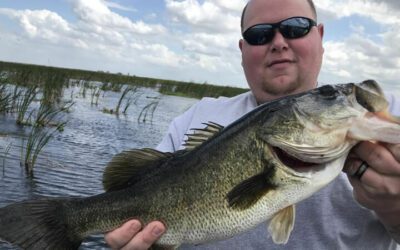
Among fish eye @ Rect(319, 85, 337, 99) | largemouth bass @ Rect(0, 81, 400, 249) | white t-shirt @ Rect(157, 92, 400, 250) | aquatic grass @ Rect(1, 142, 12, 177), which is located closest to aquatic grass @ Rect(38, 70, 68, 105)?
aquatic grass @ Rect(1, 142, 12, 177)

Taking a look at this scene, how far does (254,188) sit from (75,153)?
10.4m

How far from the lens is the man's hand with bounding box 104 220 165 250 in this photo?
2844 millimetres

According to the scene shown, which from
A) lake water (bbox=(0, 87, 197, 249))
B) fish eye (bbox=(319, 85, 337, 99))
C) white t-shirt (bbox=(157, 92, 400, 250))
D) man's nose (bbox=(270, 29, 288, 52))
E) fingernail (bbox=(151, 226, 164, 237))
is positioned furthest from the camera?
lake water (bbox=(0, 87, 197, 249))

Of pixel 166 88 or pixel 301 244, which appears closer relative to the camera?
pixel 301 244

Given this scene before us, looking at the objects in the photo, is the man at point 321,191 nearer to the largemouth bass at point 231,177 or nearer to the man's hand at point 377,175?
the man's hand at point 377,175

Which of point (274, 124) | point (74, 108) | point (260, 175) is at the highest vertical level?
point (274, 124)

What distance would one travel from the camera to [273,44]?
12.5 feet

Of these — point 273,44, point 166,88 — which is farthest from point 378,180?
point 166,88

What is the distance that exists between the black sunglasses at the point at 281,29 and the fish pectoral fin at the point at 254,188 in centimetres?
160

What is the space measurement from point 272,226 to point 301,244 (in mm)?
701

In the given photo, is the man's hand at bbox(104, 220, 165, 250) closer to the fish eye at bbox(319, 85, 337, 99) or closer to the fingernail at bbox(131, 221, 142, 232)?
the fingernail at bbox(131, 221, 142, 232)

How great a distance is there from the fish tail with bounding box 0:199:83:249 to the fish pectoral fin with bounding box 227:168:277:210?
3.89ft

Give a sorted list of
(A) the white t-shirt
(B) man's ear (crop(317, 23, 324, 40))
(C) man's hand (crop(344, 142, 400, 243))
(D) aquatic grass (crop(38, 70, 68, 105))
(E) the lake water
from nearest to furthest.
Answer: (C) man's hand (crop(344, 142, 400, 243)), (A) the white t-shirt, (B) man's ear (crop(317, 23, 324, 40)), (E) the lake water, (D) aquatic grass (crop(38, 70, 68, 105))

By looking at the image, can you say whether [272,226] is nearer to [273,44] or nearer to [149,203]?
[149,203]
